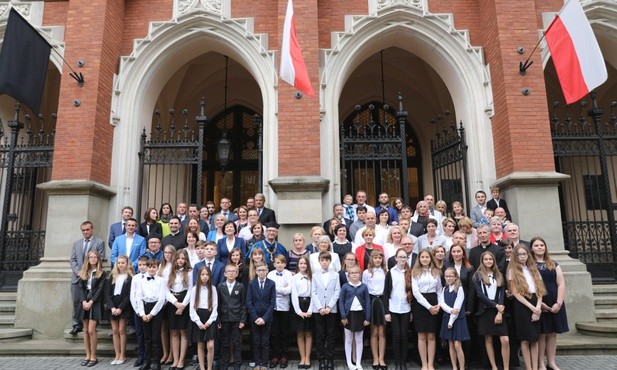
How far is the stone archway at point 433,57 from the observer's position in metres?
8.80

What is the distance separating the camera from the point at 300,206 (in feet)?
25.9

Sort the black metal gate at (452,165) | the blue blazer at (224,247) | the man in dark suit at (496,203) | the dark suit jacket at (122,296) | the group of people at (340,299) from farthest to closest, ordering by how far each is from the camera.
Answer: the black metal gate at (452,165), the man in dark suit at (496,203), the blue blazer at (224,247), the dark suit jacket at (122,296), the group of people at (340,299)

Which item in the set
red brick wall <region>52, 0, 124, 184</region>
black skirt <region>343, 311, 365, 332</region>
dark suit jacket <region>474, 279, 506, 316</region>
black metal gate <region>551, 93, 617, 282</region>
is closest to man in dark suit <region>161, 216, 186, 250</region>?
red brick wall <region>52, 0, 124, 184</region>

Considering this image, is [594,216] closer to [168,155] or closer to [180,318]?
[180,318]

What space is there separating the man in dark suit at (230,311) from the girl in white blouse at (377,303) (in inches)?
65.5

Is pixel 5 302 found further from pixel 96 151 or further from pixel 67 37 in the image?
pixel 67 37

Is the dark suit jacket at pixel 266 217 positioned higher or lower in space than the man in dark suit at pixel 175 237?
higher

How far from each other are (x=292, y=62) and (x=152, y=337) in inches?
194

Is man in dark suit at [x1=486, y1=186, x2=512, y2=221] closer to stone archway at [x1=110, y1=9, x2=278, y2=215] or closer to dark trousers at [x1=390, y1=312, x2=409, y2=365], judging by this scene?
dark trousers at [x1=390, y1=312, x2=409, y2=365]

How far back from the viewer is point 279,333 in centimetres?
597

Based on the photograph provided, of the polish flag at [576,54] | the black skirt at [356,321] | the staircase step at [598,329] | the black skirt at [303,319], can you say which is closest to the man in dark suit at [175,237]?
the black skirt at [303,319]

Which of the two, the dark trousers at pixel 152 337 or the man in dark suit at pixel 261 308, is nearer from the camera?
the man in dark suit at pixel 261 308

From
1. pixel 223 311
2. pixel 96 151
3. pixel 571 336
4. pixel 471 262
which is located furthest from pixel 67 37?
pixel 571 336

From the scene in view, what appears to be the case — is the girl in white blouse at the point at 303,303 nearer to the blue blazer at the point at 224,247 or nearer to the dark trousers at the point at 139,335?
the blue blazer at the point at 224,247
